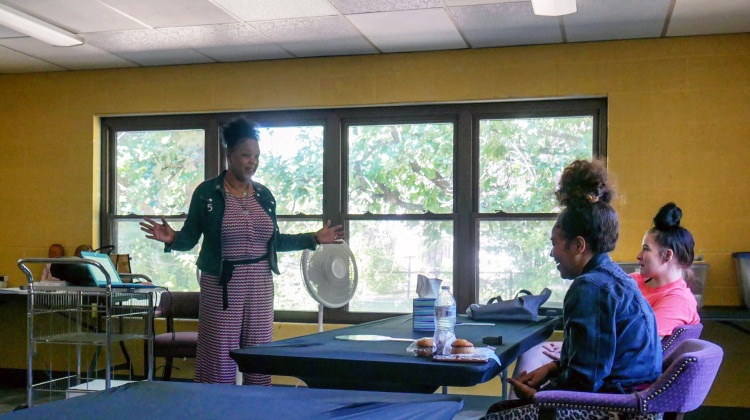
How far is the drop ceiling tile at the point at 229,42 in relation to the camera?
17.1 feet

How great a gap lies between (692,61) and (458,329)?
10.1ft

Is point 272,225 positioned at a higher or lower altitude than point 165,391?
higher

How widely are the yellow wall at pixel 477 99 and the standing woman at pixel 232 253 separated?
2406mm

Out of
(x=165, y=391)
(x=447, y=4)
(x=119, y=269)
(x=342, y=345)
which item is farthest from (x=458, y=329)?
(x=119, y=269)

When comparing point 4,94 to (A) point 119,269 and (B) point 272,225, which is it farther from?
(B) point 272,225

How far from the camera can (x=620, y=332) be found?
2.09 m

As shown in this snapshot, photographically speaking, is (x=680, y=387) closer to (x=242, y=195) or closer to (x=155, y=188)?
(x=242, y=195)

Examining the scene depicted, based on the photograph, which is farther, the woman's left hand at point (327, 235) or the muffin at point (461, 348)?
the woman's left hand at point (327, 235)

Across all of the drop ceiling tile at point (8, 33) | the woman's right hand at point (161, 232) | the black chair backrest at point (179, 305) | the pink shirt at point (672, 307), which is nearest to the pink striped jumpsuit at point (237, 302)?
the woman's right hand at point (161, 232)

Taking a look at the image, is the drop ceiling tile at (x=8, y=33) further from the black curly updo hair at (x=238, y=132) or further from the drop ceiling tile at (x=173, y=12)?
the black curly updo hair at (x=238, y=132)

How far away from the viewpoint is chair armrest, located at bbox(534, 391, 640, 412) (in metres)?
2.01

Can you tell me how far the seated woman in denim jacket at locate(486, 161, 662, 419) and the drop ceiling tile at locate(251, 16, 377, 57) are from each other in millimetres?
3082

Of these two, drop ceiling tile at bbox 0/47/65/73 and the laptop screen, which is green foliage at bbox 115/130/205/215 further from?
the laptop screen

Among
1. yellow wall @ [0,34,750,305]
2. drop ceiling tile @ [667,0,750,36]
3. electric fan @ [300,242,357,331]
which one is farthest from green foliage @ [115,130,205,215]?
drop ceiling tile @ [667,0,750,36]
